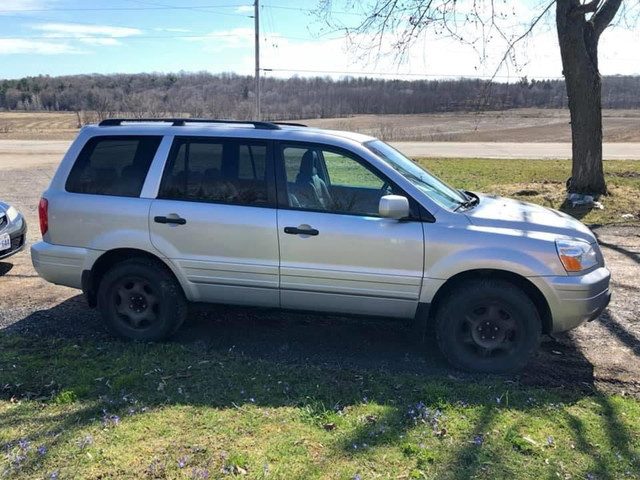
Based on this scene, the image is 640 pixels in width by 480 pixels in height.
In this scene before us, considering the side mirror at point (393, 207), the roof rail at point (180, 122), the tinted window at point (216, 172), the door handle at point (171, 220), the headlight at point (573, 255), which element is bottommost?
the headlight at point (573, 255)

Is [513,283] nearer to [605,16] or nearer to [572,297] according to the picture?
[572,297]

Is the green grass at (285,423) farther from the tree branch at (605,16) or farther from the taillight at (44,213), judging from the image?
the tree branch at (605,16)

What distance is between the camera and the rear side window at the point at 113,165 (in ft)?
15.8

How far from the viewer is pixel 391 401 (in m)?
3.79

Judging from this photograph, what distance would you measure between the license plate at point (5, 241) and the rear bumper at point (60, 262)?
2.17m

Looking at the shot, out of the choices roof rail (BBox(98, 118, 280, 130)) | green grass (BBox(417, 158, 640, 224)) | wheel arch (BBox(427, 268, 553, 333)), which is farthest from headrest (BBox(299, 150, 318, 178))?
green grass (BBox(417, 158, 640, 224))

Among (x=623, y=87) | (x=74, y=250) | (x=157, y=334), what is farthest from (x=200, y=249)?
(x=623, y=87)

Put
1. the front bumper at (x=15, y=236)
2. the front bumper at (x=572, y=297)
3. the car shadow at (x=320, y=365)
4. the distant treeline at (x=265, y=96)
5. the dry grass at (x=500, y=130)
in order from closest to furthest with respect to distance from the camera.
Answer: the car shadow at (x=320, y=365)
the front bumper at (x=572, y=297)
the front bumper at (x=15, y=236)
the dry grass at (x=500, y=130)
the distant treeline at (x=265, y=96)

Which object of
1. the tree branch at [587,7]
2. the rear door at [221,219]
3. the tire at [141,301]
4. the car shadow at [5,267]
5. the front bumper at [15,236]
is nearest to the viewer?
the rear door at [221,219]

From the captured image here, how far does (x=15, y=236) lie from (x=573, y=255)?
6431 millimetres

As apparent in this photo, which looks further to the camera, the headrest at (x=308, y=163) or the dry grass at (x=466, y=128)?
the dry grass at (x=466, y=128)

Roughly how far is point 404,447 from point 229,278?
2115 millimetres

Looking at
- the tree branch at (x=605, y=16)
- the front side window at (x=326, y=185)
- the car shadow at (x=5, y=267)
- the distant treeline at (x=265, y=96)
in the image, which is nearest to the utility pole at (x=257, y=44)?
the tree branch at (x=605, y=16)

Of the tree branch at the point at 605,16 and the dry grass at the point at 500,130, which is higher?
the tree branch at the point at 605,16
